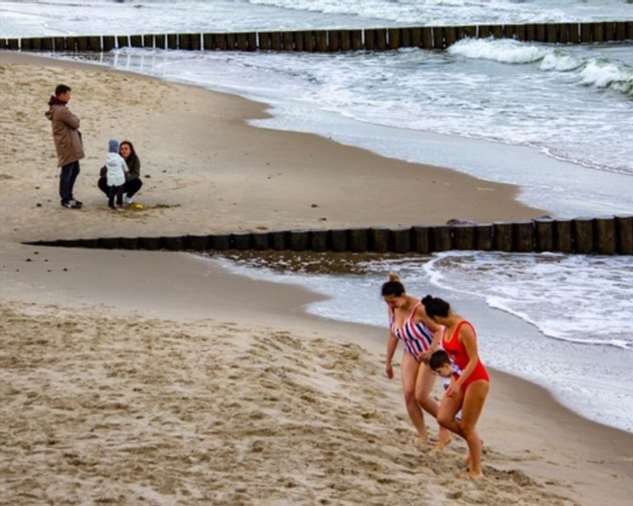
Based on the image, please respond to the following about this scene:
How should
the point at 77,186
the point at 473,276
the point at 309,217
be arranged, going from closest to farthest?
the point at 473,276 < the point at 309,217 < the point at 77,186

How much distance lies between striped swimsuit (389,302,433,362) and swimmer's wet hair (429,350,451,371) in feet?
0.98

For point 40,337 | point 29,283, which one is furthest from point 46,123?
point 40,337

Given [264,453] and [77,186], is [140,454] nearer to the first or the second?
[264,453]

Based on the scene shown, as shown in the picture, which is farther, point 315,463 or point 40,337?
point 40,337

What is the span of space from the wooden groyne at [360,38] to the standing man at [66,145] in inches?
802

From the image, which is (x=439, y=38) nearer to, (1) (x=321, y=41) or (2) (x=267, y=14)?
(1) (x=321, y=41)

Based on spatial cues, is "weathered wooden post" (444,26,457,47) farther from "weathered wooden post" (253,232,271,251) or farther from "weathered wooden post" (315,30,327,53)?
"weathered wooden post" (253,232,271,251)

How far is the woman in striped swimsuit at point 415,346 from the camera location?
27.2 feet

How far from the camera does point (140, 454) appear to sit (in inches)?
299

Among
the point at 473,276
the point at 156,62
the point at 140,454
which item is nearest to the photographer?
the point at 140,454

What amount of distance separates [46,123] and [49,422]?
44.9 feet

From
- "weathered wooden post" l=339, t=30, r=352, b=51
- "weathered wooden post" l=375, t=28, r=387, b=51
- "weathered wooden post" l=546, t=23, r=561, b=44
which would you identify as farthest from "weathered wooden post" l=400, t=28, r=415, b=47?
"weathered wooden post" l=546, t=23, r=561, b=44

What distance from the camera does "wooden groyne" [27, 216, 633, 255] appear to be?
14523mm

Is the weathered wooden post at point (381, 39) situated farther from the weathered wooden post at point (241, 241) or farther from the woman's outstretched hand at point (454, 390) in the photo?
the woman's outstretched hand at point (454, 390)
